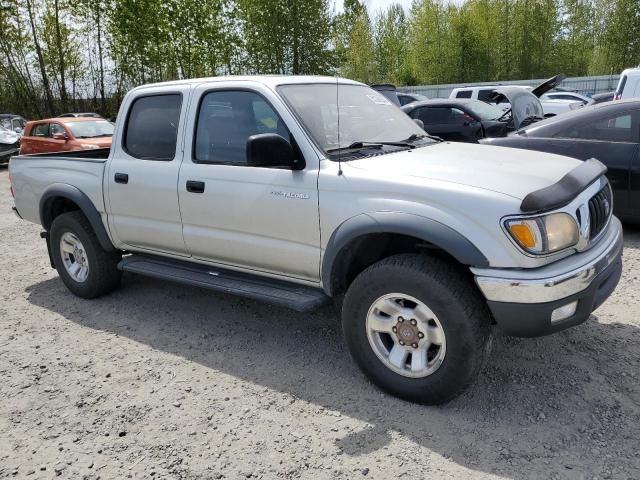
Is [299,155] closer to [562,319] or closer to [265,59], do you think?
[562,319]

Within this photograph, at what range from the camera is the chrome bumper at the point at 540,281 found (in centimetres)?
272

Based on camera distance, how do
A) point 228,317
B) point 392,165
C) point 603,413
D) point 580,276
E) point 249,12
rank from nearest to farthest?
point 580,276 < point 603,413 < point 392,165 < point 228,317 < point 249,12

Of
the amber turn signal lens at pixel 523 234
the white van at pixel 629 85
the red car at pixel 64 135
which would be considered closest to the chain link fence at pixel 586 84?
the white van at pixel 629 85

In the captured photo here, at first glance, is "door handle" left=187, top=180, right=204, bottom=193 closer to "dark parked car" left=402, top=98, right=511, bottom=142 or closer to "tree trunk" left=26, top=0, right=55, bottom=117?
"dark parked car" left=402, top=98, right=511, bottom=142

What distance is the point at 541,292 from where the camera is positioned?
8.89ft

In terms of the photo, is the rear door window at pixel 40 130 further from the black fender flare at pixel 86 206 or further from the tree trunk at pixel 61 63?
the tree trunk at pixel 61 63

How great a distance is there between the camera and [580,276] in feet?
9.19

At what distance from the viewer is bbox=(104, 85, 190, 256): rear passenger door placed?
4156 mm

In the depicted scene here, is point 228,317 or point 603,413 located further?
point 228,317

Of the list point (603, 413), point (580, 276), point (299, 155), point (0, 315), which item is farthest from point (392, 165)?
point (0, 315)

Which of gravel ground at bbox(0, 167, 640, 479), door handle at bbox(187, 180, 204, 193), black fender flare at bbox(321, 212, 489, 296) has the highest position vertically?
door handle at bbox(187, 180, 204, 193)

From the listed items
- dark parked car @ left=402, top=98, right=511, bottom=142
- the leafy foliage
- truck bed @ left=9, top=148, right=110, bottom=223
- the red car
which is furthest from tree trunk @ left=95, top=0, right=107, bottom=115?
truck bed @ left=9, top=148, right=110, bottom=223

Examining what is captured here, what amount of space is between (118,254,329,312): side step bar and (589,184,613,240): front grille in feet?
5.32

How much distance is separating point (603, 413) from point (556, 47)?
37315mm
